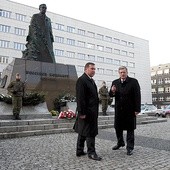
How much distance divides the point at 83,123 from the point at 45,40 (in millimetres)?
10070

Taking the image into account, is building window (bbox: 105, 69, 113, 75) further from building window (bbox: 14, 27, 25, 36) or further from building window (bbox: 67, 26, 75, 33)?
building window (bbox: 14, 27, 25, 36)

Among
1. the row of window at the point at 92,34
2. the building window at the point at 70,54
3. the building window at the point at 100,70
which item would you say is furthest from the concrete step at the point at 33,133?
the building window at the point at 100,70

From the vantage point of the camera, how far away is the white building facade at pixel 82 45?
4897 centimetres

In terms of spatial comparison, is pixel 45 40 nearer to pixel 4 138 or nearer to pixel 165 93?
pixel 4 138

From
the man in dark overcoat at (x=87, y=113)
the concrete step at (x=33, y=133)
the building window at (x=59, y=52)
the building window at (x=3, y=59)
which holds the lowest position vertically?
the concrete step at (x=33, y=133)

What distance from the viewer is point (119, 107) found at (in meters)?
6.22

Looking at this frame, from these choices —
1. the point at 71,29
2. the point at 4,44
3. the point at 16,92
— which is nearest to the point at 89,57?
the point at 71,29

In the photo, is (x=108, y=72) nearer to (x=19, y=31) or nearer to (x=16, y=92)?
(x=19, y=31)

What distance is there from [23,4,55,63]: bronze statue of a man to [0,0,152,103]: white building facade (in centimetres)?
3493

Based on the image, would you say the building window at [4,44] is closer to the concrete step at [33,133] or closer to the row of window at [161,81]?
the concrete step at [33,133]

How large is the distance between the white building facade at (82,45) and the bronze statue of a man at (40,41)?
115ft

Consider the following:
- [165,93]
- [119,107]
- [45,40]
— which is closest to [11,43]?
[45,40]

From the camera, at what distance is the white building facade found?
49.0 metres

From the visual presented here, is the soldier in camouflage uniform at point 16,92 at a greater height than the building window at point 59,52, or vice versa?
the building window at point 59,52
